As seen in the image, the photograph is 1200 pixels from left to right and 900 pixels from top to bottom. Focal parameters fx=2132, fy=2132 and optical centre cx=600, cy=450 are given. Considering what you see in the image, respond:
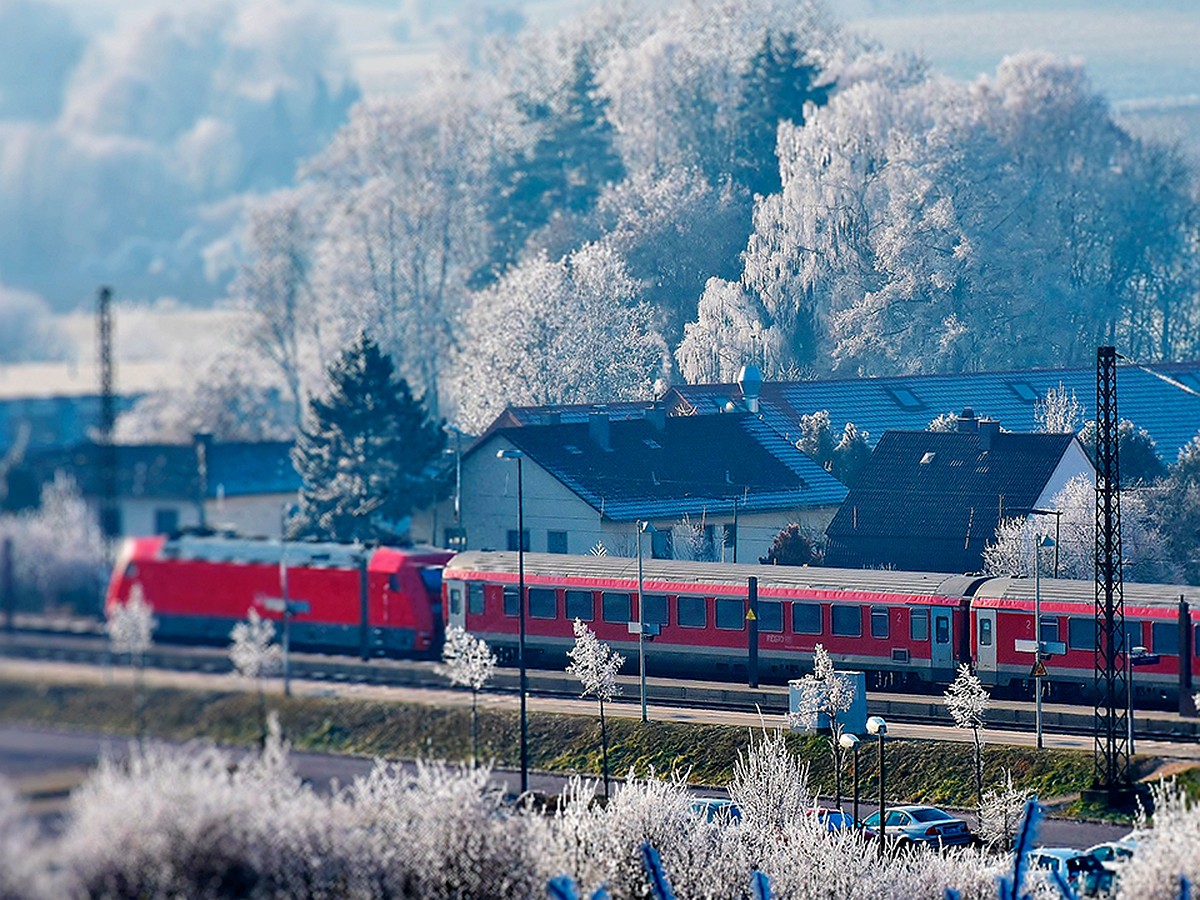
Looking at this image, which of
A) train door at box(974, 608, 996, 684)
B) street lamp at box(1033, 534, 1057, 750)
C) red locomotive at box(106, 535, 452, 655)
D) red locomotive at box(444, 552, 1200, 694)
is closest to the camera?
red locomotive at box(106, 535, 452, 655)

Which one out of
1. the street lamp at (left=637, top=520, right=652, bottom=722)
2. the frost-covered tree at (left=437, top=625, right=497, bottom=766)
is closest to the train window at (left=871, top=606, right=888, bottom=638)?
the street lamp at (left=637, top=520, right=652, bottom=722)

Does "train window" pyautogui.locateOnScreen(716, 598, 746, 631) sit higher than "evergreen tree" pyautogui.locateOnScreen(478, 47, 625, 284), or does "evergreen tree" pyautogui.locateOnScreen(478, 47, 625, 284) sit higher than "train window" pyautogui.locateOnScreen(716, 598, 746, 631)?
"evergreen tree" pyautogui.locateOnScreen(478, 47, 625, 284)

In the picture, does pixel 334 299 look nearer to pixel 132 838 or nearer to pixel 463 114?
pixel 463 114

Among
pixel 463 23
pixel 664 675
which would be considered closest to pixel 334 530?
pixel 664 675

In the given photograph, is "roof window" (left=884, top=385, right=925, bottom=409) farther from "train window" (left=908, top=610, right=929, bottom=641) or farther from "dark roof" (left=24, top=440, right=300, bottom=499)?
"dark roof" (left=24, top=440, right=300, bottom=499)

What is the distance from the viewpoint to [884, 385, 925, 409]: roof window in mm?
33594

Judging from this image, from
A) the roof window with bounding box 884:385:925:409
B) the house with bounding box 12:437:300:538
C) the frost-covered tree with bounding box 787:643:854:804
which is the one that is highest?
the roof window with bounding box 884:385:925:409

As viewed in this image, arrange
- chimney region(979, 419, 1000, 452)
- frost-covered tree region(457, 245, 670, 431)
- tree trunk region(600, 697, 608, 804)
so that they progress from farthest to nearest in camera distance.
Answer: chimney region(979, 419, 1000, 452) → frost-covered tree region(457, 245, 670, 431) → tree trunk region(600, 697, 608, 804)

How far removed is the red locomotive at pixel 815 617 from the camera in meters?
29.4

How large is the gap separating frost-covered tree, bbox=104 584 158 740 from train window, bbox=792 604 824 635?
14134mm

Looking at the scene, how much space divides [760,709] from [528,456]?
5.08 metres

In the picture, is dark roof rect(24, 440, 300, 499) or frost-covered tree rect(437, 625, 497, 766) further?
frost-covered tree rect(437, 625, 497, 766)

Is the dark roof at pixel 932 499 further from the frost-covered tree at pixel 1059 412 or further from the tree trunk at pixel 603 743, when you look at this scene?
the tree trunk at pixel 603 743

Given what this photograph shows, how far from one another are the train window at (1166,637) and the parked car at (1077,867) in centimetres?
534
